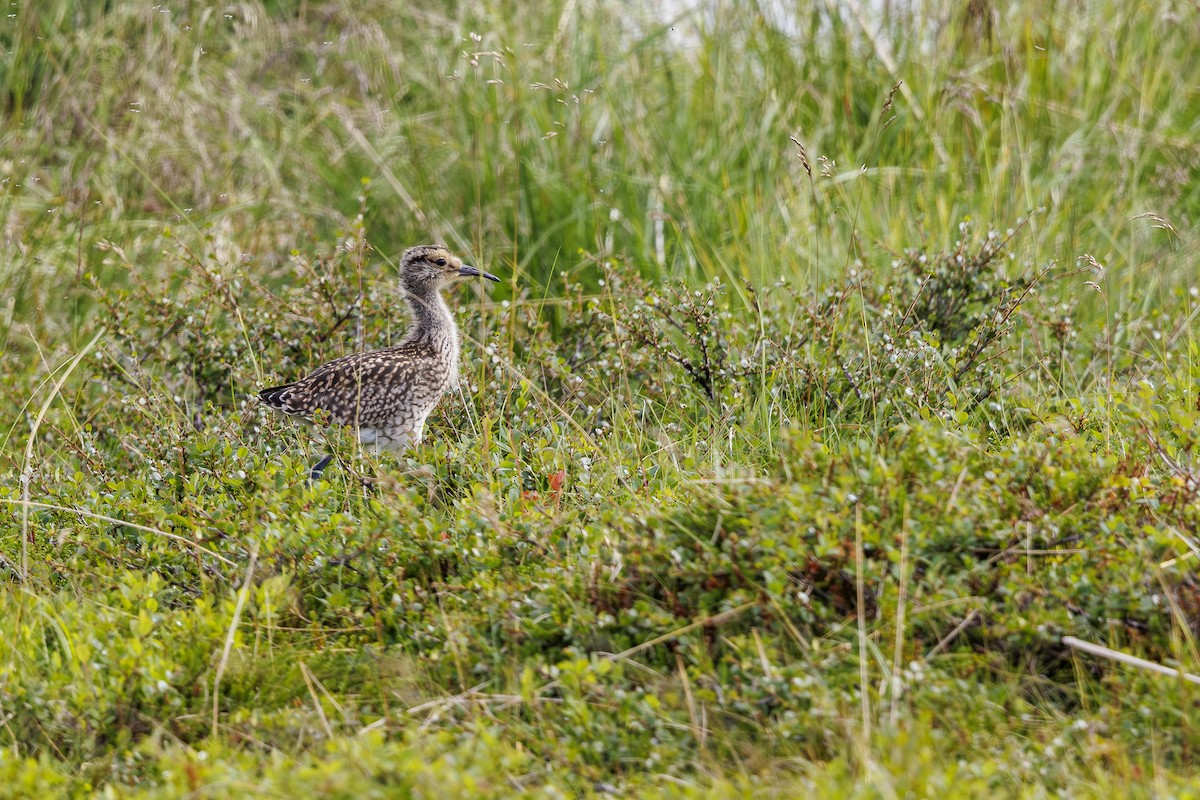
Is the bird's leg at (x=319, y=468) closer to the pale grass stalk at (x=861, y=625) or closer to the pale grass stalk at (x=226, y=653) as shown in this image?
the pale grass stalk at (x=226, y=653)

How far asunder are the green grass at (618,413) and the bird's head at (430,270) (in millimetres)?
212

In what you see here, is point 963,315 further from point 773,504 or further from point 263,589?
point 263,589

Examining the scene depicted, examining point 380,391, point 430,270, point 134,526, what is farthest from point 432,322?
point 134,526

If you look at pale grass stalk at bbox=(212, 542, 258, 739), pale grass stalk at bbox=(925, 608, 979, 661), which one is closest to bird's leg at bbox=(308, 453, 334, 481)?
pale grass stalk at bbox=(212, 542, 258, 739)

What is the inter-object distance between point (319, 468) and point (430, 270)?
157cm

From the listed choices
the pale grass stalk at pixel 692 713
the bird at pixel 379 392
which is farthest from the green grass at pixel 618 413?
the bird at pixel 379 392

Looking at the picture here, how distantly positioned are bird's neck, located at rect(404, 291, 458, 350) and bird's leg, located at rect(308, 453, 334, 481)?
0.97 m

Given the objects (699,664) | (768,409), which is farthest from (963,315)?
(699,664)

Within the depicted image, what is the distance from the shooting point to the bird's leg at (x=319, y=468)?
574cm

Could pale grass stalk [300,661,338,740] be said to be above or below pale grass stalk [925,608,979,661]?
below

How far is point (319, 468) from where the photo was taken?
19.4 feet

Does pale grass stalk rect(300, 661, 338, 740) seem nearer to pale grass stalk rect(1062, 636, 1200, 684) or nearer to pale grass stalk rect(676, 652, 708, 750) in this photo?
pale grass stalk rect(676, 652, 708, 750)

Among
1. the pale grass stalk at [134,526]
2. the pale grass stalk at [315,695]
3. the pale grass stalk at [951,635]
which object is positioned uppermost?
the pale grass stalk at [951,635]

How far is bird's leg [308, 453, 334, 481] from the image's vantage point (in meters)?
5.74
